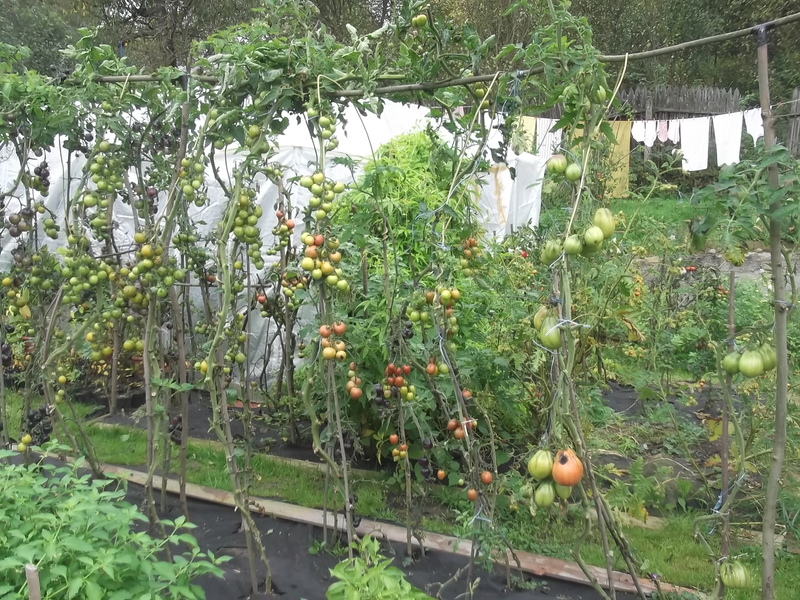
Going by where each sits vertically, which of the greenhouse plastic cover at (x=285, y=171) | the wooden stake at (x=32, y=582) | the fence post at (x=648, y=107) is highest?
the fence post at (x=648, y=107)

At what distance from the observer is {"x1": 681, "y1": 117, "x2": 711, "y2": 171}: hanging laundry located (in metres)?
7.88

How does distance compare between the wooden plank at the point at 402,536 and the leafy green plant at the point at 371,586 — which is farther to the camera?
the wooden plank at the point at 402,536

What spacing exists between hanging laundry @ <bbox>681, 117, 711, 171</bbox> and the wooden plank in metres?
6.84

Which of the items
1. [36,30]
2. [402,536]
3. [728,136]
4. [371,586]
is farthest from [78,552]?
[36,30]

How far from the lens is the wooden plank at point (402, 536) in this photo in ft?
8.04

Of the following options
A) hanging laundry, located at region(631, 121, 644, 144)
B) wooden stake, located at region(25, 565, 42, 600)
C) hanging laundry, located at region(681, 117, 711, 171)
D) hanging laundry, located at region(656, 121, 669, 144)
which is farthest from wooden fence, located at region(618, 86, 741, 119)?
wooden stake, located at region(25, 565, 42, 600)

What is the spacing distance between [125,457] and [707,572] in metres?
3.20

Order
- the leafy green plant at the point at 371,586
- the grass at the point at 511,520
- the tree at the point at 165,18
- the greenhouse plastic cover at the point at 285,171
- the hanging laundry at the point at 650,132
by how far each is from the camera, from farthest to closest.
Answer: the tree at the point at 165,18
the hanging laundry at the point at 650,132
the greenhouse plastic cover at the point at 285,171
the grass at the point at 511,520
the leafy green plant at the point at 371,586

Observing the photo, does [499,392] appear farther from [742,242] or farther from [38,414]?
[38,414]

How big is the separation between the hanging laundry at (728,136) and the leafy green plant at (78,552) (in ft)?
26.1

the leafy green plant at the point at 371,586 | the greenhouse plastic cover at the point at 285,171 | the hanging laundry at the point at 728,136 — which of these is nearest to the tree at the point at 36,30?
the greenhouse plastic cover at the point at 285,171

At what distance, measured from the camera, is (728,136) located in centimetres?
763

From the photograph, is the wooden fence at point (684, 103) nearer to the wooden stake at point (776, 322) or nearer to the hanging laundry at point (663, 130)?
the hanging laundry at point (663, 130)

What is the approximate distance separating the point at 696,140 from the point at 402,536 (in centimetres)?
730
